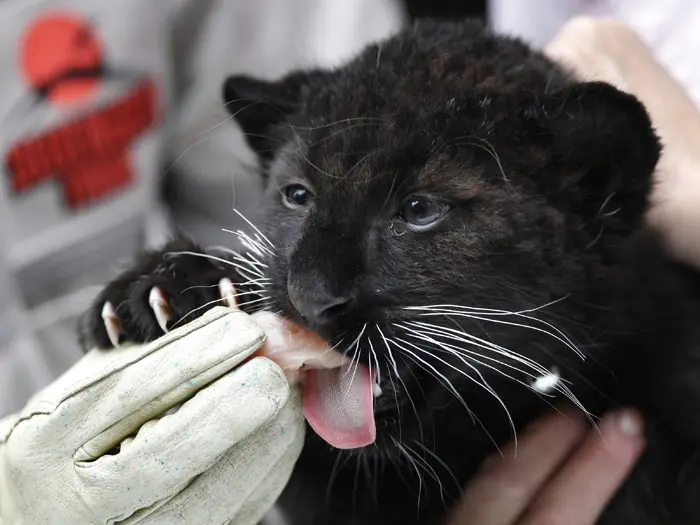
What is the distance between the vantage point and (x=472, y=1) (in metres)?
3.25

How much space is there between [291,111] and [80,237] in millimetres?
1317

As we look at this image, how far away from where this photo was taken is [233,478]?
103 centimetres

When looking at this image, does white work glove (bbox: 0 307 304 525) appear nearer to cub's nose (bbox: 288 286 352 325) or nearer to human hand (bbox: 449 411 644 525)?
cub's nose (bbox: 288 286 352 325)

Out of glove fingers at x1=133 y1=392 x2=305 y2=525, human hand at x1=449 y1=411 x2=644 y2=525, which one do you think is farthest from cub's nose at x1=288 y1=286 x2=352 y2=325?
human hand at x1=449 y1=411 x2=644 y2=525

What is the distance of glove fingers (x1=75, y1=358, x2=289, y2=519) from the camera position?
3.10 ft

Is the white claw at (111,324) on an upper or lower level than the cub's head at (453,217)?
lower

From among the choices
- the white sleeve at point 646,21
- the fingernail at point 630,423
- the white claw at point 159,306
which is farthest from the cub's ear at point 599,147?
the white sleeve at point 646,21

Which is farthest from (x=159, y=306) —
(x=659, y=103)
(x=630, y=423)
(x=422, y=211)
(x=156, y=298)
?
(x=659, y=103)

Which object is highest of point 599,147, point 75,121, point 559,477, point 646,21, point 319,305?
point 646,21

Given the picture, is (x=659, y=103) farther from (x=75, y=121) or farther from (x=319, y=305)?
(x=75, y=121)

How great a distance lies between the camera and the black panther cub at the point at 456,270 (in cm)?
105

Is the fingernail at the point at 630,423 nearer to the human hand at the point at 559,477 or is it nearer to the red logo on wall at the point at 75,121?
the human hand at the point at 559,477

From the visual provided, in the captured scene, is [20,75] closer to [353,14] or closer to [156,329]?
[353,14]

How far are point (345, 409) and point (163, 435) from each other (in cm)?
26
